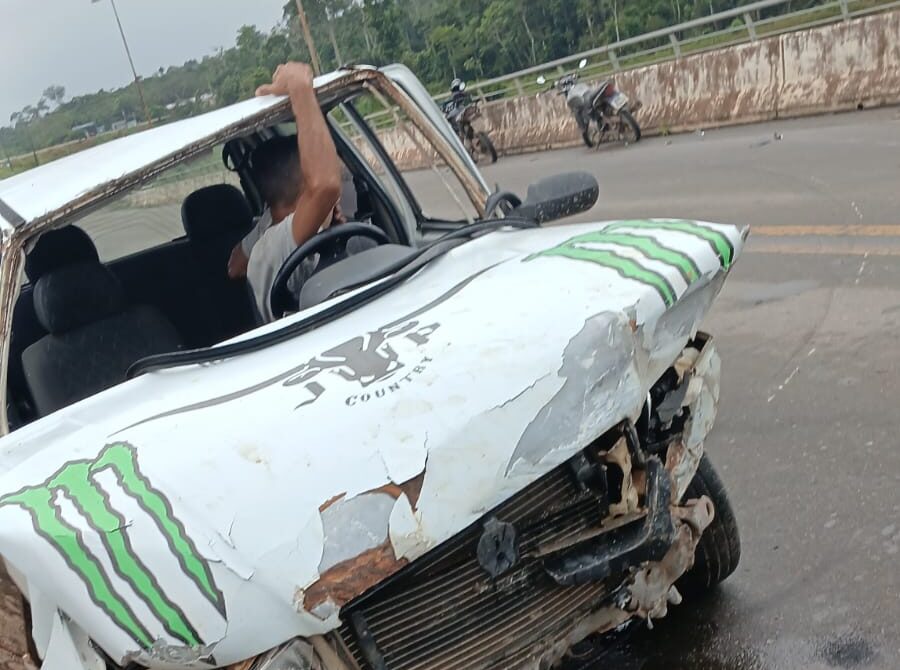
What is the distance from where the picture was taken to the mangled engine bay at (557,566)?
7.52 feet

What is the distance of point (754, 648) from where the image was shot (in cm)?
313

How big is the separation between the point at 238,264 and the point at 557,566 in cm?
214

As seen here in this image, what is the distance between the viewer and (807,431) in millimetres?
4352

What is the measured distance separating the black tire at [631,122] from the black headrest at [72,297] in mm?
13172

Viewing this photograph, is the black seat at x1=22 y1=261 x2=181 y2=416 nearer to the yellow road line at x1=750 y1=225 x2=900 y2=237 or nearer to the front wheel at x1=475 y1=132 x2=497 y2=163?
the yellow road line at x1=750 y1=225 x2=900 y2=237

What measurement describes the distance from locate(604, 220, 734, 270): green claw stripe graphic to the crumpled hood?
63 millimetres

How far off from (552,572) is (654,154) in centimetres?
1197

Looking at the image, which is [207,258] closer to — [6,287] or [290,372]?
[6,287]

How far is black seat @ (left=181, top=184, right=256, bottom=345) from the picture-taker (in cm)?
436

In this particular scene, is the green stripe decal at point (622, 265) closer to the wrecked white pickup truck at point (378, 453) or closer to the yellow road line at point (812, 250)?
the wrecked white pickup truck at point (378, 453)

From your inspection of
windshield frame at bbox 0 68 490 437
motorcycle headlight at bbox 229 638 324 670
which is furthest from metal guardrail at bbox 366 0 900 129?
motorcycle headlight at bbox 229 638 324 670

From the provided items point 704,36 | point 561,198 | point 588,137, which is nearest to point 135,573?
point 561,198

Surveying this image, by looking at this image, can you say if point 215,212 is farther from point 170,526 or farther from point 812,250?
point 812,250

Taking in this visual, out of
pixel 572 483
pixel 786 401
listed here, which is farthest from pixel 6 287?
pixel 786 401
